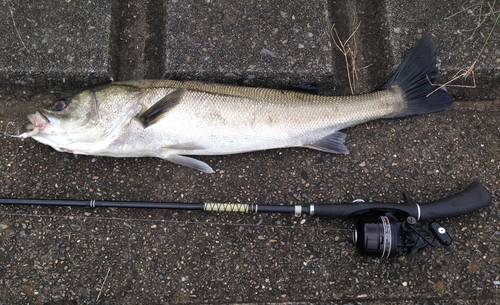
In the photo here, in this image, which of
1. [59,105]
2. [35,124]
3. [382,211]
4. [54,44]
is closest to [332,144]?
[382,211]

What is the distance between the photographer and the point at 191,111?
2943 millimetres

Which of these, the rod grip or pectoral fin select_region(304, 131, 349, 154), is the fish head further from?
the rod grip

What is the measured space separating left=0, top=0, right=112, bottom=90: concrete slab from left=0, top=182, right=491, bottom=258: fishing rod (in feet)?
3.20

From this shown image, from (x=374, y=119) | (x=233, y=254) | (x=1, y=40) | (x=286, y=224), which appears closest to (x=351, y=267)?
(x=286, y=224)

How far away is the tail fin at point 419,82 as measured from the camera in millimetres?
3084

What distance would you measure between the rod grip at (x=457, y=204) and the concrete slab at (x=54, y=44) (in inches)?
101

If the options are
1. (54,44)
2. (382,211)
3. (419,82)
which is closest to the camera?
(382,211)

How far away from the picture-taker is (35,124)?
2.85 meters

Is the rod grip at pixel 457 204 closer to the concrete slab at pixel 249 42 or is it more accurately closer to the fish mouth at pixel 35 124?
the concrete slab at pixel 249 42

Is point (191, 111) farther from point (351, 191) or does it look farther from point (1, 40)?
point (1, 40)

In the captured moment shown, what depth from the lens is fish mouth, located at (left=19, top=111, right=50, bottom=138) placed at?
2.85 meters

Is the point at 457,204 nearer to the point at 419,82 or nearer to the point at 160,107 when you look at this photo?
the point at 419,82

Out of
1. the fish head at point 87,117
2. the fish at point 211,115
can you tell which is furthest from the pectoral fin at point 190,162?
the fish head at point 87,117

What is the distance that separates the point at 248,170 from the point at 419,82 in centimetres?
144
